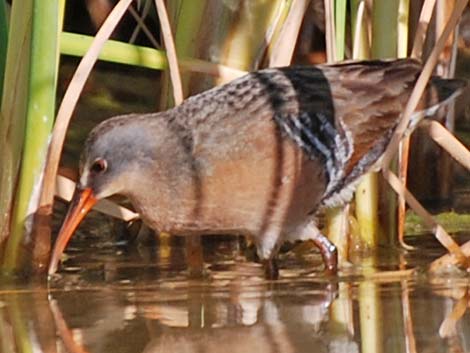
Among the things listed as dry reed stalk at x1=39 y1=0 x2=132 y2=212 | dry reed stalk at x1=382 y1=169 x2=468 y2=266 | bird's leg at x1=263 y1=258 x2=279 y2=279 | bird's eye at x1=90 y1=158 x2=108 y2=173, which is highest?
dry reed stalk at x1=39 y1=0 x2=132 y2=212

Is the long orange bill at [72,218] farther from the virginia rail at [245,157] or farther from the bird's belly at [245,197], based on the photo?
the bird's belly at [245,197]

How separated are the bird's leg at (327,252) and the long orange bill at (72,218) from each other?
771 millimetres

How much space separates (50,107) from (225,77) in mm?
801

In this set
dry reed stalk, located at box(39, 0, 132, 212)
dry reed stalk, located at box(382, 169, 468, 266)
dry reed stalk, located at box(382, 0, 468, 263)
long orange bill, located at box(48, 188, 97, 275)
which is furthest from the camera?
long orange bill, located at box(48, 188, 97, 275)

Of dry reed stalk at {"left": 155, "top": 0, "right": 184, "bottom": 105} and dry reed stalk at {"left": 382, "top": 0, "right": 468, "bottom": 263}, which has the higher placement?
dry reed stalk at {"left": 155, "top": 0, "right": 184, "bottom": 105}

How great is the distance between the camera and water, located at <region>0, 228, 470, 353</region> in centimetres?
350

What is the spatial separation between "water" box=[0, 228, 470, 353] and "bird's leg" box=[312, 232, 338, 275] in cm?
6

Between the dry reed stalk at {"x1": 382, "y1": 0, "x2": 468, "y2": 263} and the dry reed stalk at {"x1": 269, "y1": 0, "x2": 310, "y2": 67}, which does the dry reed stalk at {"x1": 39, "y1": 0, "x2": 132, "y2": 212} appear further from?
the dry reed stalk at {"x1": 382, "y1": 0, "x2": 468, "y2": 263}

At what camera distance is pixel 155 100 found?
19.5 ft

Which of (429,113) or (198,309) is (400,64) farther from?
(198,309)

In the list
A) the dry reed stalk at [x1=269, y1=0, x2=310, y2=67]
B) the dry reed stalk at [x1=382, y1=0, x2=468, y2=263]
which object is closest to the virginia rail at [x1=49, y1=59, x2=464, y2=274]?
the dry reed stalk at [x1=269, y1=0, x2=310, y2=67]

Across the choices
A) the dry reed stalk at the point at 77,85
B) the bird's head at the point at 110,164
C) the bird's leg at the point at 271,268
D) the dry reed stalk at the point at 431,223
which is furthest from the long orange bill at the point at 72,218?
the dry reed stalk at the point at 431,223

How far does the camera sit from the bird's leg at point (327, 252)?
185 inches

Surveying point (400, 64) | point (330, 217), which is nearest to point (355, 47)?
point (400, 64)
